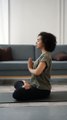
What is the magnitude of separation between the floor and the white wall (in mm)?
3181

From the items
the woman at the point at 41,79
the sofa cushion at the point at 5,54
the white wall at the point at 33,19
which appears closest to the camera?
the woman at the point at 41,79

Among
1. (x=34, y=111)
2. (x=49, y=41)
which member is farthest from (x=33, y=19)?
(x=34, y=111)

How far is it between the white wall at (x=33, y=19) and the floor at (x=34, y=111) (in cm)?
318

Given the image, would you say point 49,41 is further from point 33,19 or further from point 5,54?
point 33,19

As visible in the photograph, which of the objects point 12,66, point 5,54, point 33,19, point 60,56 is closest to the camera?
point 12,66

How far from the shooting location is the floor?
225 cm

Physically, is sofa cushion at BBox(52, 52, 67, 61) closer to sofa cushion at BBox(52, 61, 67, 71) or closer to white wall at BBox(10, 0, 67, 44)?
sofa cushion at BBox(52, 61, 67, 71)

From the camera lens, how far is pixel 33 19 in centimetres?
581

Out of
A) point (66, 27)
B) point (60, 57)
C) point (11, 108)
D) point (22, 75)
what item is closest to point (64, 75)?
point (60, 57)

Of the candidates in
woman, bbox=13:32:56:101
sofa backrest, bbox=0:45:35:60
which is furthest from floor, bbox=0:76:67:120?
sofa backrest, bbox=0:45:35:60

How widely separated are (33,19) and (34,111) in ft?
11.9

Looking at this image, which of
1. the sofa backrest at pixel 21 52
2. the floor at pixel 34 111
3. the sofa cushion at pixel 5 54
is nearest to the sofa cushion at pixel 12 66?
the sofa cushion at pixel 5 54

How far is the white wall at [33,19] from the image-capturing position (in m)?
5.75

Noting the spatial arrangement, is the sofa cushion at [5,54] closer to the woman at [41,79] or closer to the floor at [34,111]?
the woman at [41,79]
